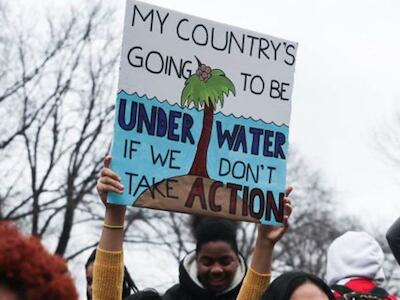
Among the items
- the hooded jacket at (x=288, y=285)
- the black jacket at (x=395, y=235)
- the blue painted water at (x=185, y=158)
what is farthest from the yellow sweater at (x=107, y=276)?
the black jacket at (x=395, y=235)

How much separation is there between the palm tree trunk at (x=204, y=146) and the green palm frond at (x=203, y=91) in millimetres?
35

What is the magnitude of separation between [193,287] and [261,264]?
0.54 meters

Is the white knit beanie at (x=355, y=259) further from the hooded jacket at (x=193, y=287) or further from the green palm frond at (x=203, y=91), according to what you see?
the green palm frond at (x=203, y=91)

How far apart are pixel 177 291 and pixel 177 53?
46.4 inches

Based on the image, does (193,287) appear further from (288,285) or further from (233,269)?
(288,285)

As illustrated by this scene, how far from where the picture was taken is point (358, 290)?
184 inches

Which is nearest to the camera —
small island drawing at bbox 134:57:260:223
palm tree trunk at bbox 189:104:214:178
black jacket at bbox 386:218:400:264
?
small island drawing at bbox 134:57:260:223

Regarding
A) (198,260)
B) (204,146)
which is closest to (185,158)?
(204,146)

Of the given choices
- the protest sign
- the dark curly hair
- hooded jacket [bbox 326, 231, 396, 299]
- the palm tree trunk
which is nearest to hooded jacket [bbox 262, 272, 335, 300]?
the protest sign

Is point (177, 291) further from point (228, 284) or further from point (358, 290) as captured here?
point (358, 290)

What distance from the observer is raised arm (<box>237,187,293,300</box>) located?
4.34m

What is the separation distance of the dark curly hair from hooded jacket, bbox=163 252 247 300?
234cm

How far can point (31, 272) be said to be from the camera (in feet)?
7.89

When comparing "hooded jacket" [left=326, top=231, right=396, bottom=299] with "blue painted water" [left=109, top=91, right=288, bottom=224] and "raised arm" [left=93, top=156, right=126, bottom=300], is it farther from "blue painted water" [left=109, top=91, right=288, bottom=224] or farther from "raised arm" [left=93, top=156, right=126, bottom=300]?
"raised arm" [left=93, top=156, right=126, bottom=300]
